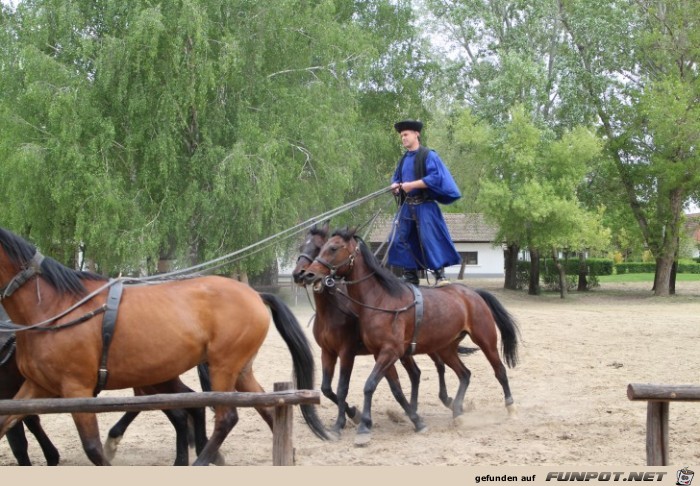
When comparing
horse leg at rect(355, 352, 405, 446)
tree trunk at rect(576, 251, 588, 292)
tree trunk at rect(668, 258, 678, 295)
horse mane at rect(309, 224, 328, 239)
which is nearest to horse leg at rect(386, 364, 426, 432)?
horse leg at rect(355, 352, 405, 446)

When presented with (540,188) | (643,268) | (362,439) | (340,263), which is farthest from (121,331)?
(643,268)

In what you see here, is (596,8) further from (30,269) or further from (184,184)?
(30,269)

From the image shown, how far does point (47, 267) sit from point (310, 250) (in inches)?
A: 102

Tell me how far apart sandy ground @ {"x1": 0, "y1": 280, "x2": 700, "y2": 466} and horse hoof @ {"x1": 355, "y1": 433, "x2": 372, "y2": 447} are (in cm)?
7

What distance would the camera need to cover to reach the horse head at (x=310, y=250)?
7309 millimetres

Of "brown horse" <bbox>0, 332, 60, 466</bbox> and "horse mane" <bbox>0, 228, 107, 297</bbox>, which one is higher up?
"horse mane" <bbox>0, 228, 107, 297</bbox>

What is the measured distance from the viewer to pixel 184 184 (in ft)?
69.6

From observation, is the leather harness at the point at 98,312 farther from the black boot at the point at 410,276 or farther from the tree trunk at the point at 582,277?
the tree trunk at the point at 582,277

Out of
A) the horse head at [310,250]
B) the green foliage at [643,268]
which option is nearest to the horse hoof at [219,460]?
the horse head at [310,250]

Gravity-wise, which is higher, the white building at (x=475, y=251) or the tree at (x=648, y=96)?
the tree at (x=648, y=96)

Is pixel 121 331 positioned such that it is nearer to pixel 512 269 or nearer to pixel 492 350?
pixel 492 350

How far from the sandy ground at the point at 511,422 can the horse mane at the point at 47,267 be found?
183cm

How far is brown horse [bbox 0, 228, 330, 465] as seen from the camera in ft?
18.2

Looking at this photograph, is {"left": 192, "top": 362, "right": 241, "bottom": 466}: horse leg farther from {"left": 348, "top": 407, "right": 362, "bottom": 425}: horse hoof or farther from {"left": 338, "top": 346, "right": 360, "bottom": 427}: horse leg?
{"left": 348, "top": 407, "right": 362, "bottom": 425}: horse hoof
